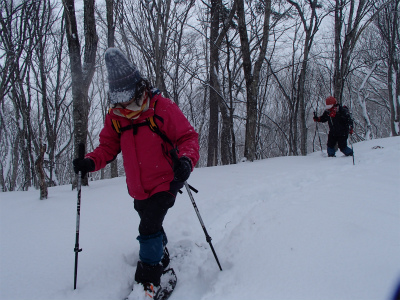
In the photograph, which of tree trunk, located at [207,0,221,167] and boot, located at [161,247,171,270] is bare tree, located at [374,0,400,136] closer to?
tree trunk, located at [207,0,221,167]

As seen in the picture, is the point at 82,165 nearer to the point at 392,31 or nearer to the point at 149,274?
the point at 149,274

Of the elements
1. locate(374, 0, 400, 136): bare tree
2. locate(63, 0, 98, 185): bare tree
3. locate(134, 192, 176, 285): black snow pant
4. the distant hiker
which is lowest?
locate(134, 192, 176, 285): black snow pant

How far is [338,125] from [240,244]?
528cm

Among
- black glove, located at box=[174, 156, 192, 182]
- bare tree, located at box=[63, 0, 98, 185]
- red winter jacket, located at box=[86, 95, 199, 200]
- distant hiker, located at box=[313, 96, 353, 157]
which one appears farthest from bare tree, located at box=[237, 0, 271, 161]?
black glove, located at box=[174, 156, 192, 182]

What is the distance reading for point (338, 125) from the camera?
6328 millimetres

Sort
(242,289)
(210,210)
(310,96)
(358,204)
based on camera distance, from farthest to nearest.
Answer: (310,96) → (210,210) → (358,204) → (242,289)

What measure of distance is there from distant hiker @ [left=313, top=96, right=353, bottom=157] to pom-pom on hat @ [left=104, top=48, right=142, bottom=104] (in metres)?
5.85

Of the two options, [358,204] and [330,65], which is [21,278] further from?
[330,65]

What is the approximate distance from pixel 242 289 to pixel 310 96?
21.1 metres

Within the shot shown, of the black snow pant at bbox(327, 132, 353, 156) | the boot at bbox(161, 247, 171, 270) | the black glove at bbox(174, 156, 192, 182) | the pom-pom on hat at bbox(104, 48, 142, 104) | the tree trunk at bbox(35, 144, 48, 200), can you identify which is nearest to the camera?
the black glove at bbox(174, 156, 192, 182)

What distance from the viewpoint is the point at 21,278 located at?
209 cm

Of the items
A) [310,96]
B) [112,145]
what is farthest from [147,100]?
[310,96]

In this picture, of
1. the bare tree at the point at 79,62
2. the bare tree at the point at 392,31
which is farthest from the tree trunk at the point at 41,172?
the bare tree at the point at 392,31

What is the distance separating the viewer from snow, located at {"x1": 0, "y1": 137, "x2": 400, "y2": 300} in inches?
71.1
